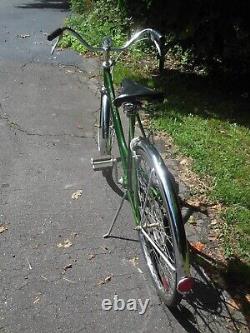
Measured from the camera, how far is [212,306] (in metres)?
2.93

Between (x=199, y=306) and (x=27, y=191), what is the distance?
79.9 inches

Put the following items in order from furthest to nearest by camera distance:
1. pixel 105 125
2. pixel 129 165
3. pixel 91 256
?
pixel 105 125 → pixel 91 256 → pixel 129 165

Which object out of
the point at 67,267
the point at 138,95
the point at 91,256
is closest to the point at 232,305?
the point at 91,256

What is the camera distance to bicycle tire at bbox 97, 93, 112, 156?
3867mm

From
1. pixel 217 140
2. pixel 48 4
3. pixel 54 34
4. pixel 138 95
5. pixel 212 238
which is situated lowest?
pixel 212 238

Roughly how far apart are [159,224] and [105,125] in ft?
4.69

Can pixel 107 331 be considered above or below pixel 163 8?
below

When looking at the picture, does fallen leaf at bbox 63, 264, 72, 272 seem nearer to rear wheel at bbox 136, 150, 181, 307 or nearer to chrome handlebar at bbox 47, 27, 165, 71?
rear wheel at bbox 136, 150, 181, 307

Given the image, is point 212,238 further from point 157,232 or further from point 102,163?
point 102,163

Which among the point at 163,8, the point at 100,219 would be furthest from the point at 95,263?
the point at 163,8

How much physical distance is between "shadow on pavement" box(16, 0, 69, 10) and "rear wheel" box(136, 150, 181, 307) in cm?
1122

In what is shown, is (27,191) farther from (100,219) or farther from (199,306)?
(199,306)

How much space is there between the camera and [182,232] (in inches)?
94.3

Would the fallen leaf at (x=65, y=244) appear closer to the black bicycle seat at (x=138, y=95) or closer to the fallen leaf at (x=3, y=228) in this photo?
the fallen leaf at (x=3, y=228)
